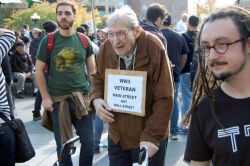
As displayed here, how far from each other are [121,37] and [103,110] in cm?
58

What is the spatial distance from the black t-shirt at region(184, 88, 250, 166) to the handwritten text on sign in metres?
1.32

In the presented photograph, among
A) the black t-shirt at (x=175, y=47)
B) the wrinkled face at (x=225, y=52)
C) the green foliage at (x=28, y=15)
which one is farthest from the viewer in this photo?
the green foliage at (x=28, y=15)

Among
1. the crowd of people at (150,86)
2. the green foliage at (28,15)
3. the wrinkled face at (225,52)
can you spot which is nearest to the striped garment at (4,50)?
the crowd of people at (150,86)

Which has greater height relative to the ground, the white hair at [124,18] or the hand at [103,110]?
the white hair at [124,18]

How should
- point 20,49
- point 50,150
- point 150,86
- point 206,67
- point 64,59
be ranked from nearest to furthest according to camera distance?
point 206,67
point 150,86
point 64,59
point 50,150
point 20,49

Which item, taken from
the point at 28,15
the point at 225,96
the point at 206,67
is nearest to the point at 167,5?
the point at 28,15

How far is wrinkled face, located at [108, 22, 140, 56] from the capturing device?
126 inches

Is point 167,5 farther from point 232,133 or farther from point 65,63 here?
point 232,133

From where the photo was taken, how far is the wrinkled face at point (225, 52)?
175 centimetres

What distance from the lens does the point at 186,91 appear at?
7.68m

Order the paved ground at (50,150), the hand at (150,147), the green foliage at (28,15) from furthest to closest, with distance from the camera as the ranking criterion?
the green foliage at (28,15) → the paved ground at (50,150) → the hand at (150,147)

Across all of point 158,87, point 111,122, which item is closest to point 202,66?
point 158,87

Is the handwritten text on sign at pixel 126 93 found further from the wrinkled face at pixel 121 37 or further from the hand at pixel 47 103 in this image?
the hand at pixel 47 103

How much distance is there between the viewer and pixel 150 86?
333 centimetres
